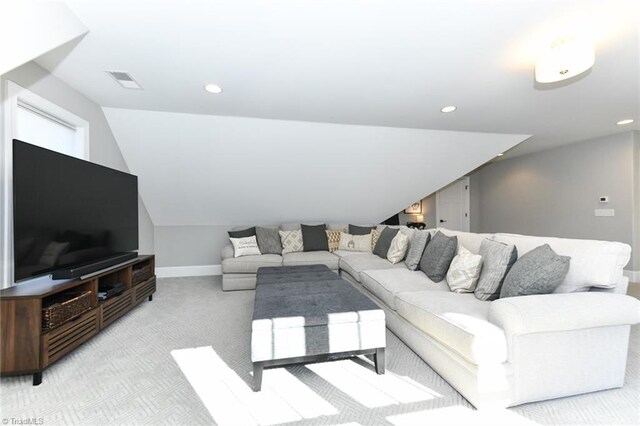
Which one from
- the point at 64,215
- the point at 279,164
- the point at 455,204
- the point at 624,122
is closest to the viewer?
the point at 64,215

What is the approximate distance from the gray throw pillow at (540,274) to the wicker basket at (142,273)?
350 cm

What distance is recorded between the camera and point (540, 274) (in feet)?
5.41

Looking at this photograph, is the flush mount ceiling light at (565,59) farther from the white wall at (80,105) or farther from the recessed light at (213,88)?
the white wall at (80,105)

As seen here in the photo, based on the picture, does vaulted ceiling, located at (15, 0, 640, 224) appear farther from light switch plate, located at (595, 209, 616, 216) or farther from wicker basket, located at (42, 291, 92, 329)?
wicker basket, located at (42, 291, 92, 329)

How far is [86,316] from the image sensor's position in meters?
2.16

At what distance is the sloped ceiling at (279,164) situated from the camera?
3.42 m

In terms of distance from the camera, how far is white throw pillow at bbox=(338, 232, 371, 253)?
14.7 ft

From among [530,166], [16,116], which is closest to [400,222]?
[530,166]

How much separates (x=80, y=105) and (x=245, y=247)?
2.48 meters

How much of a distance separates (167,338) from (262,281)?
931mm

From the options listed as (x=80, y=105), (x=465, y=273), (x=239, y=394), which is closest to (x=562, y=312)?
(x=465, y=273)

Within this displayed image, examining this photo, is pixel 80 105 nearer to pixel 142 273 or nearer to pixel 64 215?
pixel 64 215

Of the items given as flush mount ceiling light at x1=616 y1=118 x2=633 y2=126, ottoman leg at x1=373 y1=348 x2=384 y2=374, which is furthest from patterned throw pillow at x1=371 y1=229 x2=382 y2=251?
flush mount ceiling light at x1=616 y1=118 x2=633 y2=126

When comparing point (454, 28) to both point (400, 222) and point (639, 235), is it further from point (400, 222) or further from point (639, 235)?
point (400, 222)
